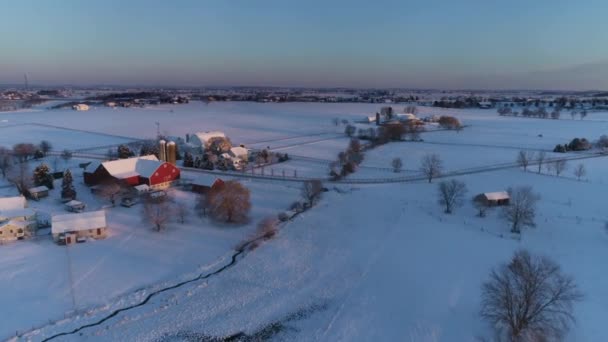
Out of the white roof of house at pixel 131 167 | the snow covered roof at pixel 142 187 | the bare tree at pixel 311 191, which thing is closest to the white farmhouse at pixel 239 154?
the white roof of house at pixel 131 167

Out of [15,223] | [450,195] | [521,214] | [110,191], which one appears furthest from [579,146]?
[15,223]

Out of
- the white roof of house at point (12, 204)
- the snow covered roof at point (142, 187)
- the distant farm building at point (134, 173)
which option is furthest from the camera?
the distant farm building at point (134, 173)

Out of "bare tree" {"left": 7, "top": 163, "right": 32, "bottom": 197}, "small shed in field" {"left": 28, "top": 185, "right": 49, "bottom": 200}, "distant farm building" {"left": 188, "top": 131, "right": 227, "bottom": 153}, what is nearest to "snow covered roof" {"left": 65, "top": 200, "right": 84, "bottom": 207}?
"small shed in field" {"left": 28, "top": 185, "right": 49, "bottom": 200}

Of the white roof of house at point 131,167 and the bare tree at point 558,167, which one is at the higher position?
the white roof of house at point 131,167

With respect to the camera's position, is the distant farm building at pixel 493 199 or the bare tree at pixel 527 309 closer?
the bare tree at pixel 527 309

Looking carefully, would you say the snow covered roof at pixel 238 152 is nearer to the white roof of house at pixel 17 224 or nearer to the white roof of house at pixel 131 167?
the white roof of house at pixel 131 167
